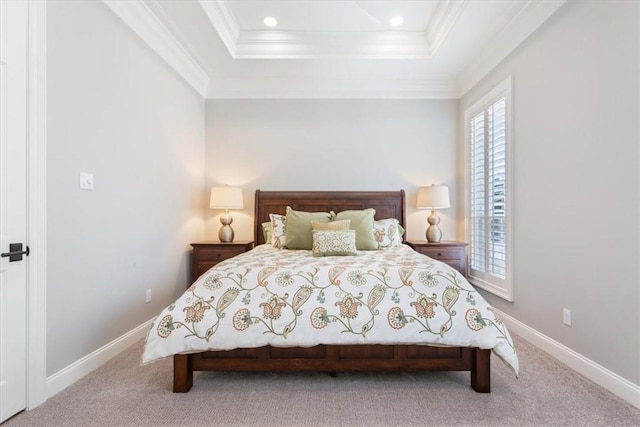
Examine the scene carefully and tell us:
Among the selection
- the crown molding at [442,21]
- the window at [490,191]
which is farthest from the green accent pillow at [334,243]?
the crown molding at [442,21]

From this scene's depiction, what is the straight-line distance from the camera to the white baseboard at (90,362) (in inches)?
76.1

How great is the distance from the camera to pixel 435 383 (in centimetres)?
204

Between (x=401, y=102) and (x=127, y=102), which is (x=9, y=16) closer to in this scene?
(x=127, y=102)

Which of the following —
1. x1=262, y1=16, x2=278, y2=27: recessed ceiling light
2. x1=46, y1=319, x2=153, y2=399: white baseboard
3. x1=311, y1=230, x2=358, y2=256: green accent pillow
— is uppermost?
x1=262, y1=16, x2=278, y2=27: recessed ceiling light

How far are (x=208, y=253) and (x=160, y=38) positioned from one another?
7.42ft

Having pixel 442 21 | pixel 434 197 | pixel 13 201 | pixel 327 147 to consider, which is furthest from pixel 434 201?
pixel 13 201

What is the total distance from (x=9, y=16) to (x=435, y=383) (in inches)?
128

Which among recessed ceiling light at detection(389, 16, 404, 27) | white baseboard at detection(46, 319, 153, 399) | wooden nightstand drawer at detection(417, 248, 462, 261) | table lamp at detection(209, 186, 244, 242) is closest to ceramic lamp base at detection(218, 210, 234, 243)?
table lamp at detection(209, 186, 244, 242)

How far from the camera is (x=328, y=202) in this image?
13.6ft

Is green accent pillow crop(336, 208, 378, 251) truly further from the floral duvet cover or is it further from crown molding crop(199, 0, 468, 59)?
crown molding crop(199, 0, 468, 59)

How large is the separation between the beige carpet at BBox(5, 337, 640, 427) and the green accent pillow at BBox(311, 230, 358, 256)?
1033 mm

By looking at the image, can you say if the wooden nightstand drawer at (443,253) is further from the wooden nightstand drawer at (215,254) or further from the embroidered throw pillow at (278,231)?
the wooden nightstand drawer at (215,254)

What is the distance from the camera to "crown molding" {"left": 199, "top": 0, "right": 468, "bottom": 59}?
350 cm

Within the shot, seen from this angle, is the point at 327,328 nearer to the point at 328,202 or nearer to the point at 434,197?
the point at 328,202
